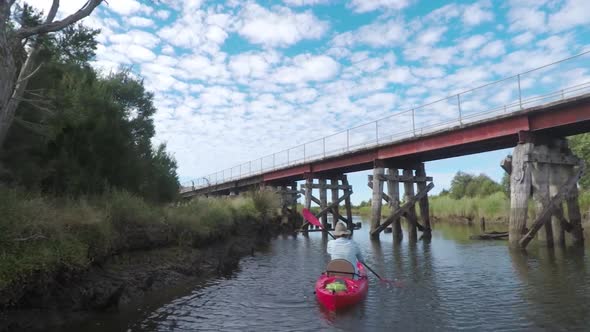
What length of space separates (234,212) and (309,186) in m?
10.9

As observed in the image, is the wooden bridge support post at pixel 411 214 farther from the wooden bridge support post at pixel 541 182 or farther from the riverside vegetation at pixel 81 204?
the riverside vegetation at pixel 81 204

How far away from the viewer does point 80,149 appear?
442 inches

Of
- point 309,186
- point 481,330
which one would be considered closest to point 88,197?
point 481,330

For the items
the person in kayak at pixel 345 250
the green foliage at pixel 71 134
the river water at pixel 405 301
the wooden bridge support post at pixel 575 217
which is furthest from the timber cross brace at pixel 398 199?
the green foliage at pixel 71 134

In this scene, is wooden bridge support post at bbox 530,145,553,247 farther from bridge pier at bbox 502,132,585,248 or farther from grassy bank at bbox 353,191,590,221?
grassy bank at bbox 353,191,590,221

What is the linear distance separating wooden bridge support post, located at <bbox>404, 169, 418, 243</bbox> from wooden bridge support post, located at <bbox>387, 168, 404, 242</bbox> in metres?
0.61

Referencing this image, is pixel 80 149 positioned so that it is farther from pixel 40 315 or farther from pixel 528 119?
pixel 528 119

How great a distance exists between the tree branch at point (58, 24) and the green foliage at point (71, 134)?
0.99 meters

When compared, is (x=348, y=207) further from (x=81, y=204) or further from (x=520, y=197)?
(x=81, y=204)

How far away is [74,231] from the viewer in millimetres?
7152

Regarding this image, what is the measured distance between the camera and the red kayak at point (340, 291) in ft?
26.2

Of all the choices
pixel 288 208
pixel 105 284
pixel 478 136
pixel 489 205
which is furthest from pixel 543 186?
pixel 288 208

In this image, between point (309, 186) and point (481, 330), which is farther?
point (309, 186)

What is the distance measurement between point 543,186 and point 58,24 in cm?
1670
